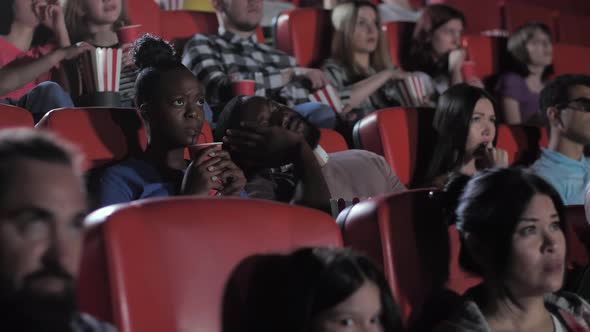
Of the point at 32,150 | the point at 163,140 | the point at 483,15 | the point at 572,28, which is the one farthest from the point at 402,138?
the point at 572,28

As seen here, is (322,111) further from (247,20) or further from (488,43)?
(488,43)

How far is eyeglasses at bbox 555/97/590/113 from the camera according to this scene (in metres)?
1.21

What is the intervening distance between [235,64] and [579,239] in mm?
661

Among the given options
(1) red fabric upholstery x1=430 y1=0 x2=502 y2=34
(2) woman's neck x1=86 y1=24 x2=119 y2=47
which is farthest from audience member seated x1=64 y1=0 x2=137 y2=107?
(1) red fabric upholstery x1=430 y1=0 x2=502 y2=34

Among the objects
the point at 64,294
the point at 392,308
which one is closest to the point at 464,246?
the point at 392,308

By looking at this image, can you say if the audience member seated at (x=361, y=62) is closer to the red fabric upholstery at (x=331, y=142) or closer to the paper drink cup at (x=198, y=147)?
the red fabric upholstery at (x=331, y=142)

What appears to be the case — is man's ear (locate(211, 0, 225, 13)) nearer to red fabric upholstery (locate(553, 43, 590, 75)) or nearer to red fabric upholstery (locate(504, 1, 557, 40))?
red fabric upholstery (locate(553, 43, 590, 75))

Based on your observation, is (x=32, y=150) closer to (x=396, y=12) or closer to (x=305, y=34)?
(x=305, y=34)

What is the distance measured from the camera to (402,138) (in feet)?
3.79

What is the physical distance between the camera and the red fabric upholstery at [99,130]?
815 mm

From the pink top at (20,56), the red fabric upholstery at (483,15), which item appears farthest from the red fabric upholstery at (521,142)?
the red fabric upholstery at (483,15)

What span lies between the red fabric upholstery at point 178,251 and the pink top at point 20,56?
54cm

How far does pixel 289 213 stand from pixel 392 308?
0.10m

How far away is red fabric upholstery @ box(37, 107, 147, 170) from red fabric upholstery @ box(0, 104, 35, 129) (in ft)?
0.05
